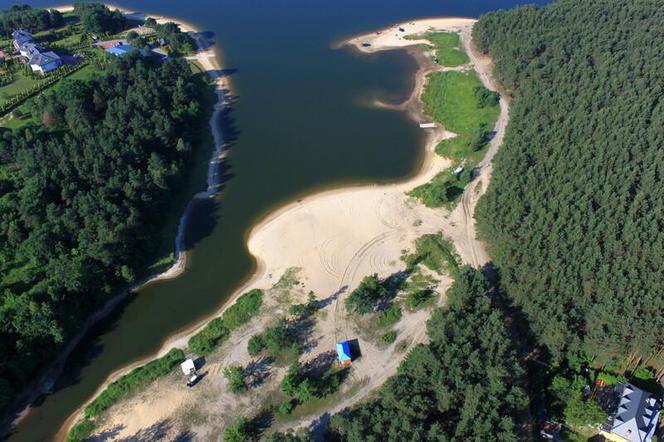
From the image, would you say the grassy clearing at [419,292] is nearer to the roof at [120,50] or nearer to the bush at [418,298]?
the bush at [418,298]

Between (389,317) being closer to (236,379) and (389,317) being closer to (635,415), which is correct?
(236,379)

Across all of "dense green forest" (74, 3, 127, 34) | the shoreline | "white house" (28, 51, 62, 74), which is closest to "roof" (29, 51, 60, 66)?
"white house" (28, 51, 62, 74)

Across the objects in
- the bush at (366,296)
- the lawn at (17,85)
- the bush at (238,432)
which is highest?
the lawn at (17,85)

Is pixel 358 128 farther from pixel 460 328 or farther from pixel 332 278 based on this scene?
pixel 460 328

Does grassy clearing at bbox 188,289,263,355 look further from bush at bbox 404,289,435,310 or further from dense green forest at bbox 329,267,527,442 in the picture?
bush at bbox 404,289,435,310

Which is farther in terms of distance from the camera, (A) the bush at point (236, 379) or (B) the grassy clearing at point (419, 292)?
(B) the grassy clearing at point (419, 292)

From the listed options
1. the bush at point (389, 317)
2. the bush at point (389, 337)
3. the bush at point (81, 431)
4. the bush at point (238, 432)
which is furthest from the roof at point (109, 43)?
the bush at point (238, 432)

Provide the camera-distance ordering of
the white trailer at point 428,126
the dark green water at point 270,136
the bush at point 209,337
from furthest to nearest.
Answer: the white trailer at point 428,126
the dark green water at point 270,136
the bush at point 209,337
